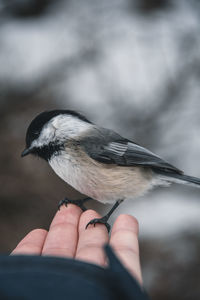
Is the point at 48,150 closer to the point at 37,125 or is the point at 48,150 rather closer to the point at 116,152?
the point at 37,125

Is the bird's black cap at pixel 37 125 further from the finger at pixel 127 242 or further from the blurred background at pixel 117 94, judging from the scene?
the blurred background at pixel 117 94

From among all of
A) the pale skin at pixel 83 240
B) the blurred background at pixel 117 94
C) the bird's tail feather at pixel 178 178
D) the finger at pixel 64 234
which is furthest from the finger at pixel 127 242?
the blurred background at pixel 117 94

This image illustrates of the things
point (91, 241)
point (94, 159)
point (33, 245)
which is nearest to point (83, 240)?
point (91, 241)

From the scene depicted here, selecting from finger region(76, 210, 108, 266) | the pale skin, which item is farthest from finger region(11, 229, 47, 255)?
finger region(76, 210, 108, 266)

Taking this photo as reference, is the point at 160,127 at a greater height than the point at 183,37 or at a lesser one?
lesser

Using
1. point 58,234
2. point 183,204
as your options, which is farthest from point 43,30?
point 58,234

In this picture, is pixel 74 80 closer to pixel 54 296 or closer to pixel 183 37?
pixel 183 37

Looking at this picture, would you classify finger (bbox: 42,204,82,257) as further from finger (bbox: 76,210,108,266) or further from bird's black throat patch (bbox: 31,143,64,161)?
bird's black throat patch (bbox: 31,143,64,161)
